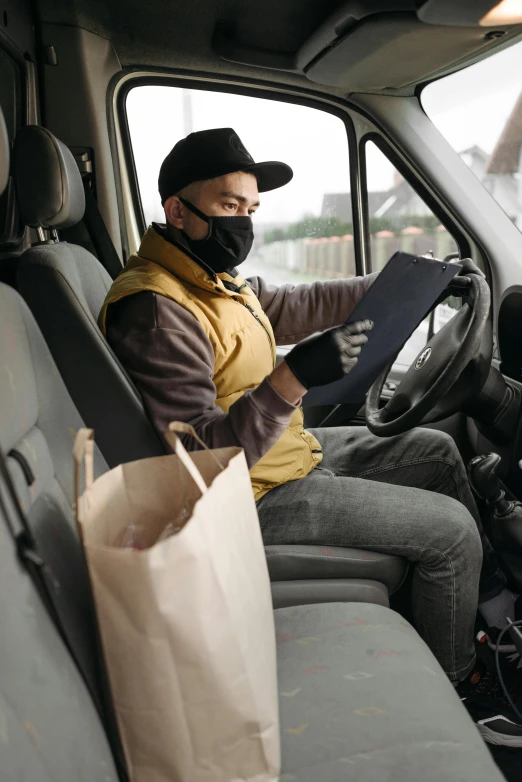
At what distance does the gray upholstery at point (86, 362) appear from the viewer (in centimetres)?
117

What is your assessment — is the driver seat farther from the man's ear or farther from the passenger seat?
the man's ear

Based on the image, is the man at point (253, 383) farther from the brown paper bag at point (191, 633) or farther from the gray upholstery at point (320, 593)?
the brown paper bag at point (191, 633)

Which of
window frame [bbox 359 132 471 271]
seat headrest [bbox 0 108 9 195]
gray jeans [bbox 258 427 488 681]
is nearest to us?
seat headrest [bbox 0 108 9 195]

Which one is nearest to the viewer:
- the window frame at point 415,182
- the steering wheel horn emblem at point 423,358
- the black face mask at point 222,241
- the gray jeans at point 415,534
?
the gray jeans at point 415,534

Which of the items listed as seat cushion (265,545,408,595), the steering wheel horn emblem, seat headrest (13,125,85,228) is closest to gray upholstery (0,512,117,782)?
seat cushion (265,545,408,595)

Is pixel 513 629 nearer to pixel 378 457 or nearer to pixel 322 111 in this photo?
pixel 378 457

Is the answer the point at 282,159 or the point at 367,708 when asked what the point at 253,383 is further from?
the point at 282,159

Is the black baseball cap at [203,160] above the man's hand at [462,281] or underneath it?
above

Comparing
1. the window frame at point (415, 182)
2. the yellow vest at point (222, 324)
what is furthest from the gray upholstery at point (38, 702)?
the window frame at point (415, 182)

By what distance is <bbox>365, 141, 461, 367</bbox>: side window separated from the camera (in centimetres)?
212

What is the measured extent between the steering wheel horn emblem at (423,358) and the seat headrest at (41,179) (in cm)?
85

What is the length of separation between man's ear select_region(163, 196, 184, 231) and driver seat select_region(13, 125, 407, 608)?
0.22 meters

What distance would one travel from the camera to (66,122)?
7.08ft

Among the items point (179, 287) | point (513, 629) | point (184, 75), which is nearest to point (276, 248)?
point (184, 75)
